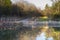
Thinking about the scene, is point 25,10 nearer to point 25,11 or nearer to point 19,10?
point 25,11

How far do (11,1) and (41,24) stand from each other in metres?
1.53

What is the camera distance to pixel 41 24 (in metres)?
7.61

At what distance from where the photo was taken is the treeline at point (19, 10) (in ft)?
24.6

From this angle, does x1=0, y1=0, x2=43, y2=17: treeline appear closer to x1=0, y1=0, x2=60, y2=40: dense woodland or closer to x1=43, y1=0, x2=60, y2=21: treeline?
x1=0, y1=0, x2=60, y2=40: dense woodland

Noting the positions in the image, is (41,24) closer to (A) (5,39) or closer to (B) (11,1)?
(B) (11,1)

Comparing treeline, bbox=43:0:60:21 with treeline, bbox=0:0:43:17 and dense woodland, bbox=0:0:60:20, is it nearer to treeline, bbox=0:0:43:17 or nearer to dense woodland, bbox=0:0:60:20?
dense woodland, bbox=0:0:60:20

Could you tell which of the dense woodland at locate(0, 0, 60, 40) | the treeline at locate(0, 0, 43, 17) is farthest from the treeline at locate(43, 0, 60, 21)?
the treeline at locate(0, 0, 43, 17)

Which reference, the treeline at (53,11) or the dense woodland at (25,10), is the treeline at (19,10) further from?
the treeline at (53,11)

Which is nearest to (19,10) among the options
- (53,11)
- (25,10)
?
(25,10)

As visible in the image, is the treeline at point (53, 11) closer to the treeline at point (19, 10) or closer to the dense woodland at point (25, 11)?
the dense woodland at point (25, 11)

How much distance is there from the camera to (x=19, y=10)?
755 centimetres

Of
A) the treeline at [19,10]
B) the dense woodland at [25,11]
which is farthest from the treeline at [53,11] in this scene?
the treeline at [19,10]

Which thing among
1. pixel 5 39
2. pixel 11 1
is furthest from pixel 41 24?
pixel 5 39

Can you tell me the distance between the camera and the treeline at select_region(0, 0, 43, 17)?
7.50 meters
